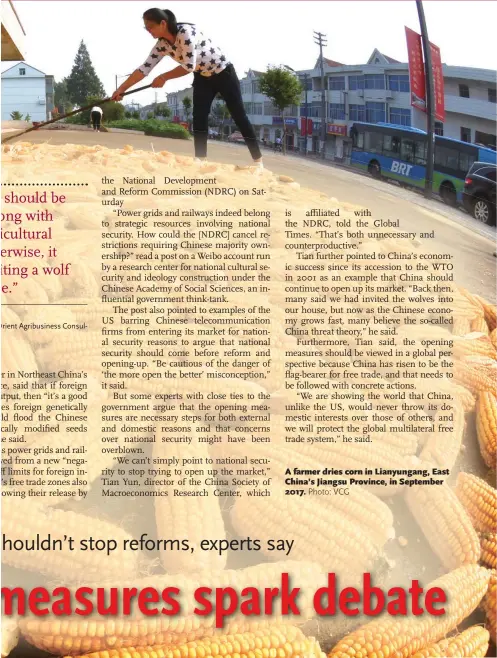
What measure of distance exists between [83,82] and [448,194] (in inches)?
91.6

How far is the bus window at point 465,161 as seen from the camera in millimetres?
3287

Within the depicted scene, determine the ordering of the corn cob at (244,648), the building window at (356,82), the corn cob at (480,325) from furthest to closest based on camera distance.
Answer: the corn cob at (480,325) < the building window at (356,82) < the corn cob at (244,648)

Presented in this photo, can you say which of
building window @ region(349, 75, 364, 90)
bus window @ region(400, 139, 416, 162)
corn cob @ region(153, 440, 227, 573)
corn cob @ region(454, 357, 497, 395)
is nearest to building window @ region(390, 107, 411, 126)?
bus window @ region(400, 139, 416, 162)

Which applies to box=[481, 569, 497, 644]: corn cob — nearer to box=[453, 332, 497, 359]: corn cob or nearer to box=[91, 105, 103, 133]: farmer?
box=[453, 332, 497, 359]: corn cob

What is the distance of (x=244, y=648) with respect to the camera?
1.90 meters

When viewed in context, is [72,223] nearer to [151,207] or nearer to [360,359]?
[151,207]

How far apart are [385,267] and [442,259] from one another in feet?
1.31

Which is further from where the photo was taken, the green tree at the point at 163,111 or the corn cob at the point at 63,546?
the green tree at the point at 163,111

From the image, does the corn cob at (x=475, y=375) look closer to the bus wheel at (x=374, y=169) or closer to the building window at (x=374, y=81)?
the bus wheel at (x=374, y=169)

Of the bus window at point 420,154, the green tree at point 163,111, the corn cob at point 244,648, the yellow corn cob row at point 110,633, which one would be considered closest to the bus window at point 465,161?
the bus window at point 420,154

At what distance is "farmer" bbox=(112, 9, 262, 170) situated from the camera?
2.65 metres

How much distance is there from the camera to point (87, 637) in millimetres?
1915

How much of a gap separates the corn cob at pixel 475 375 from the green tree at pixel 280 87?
5.98 ft

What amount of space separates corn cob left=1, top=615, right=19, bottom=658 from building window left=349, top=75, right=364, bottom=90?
301 cm
